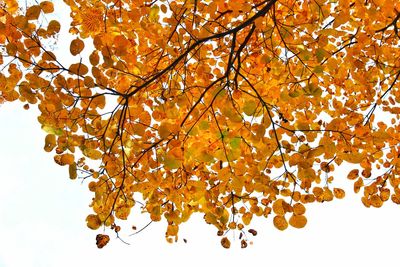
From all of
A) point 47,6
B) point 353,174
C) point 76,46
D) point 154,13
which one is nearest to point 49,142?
point 76,46

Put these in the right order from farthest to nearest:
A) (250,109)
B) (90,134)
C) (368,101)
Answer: (368,101)
(90,134)
(250,109)

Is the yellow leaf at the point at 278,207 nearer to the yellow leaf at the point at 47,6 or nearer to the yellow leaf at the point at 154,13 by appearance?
the yellow leaf at the point at 154,13

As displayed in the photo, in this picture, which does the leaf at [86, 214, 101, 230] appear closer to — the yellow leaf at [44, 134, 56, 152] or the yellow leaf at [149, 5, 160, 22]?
the yellow leaf at [44, 134, 56, 152]

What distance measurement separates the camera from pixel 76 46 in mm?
2855

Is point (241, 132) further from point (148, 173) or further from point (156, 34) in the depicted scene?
point (156, 34)

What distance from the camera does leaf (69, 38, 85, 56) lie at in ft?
9.35

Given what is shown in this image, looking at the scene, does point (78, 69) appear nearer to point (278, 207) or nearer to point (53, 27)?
point (53, 27)

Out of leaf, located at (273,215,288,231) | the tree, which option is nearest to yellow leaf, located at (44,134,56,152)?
the tree

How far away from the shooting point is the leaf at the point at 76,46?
285 cm

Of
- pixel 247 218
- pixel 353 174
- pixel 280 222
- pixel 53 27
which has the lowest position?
pixel 280 222

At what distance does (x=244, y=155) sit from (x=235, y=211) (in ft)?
1.61

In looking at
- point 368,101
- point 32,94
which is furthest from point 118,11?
point 368,101

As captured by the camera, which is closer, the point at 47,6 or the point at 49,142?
the point at 47,6

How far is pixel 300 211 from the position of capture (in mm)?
3053
